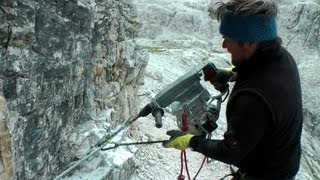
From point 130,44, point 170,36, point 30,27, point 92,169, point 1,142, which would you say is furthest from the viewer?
point 170,36

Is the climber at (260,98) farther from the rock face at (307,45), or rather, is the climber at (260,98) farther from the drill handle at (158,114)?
the rock face at (307,45)

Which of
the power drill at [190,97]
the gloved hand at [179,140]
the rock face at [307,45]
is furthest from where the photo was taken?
the rock face at [307,45]

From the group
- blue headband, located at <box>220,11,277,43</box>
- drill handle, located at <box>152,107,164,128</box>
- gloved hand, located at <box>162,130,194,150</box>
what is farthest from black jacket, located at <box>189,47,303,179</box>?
drill handle, located at <box>152,107,164,128</box>

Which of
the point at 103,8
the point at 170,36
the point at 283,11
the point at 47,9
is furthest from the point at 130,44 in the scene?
the point at 283,11

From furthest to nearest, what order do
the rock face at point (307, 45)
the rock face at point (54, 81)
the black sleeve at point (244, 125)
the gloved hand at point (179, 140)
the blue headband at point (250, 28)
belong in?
the rock face at point (307, 45)
the rock face at point (54, 81)
the gloved hand at point (179, 140)
the blue headband at point (250, 28)
the black sleeve at point (244, 125)

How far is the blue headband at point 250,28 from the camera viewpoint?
320 cm

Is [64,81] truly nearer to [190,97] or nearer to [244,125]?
[190,97]

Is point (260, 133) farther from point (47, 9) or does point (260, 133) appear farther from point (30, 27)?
point (47, 9)

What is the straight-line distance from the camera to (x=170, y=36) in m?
35.2

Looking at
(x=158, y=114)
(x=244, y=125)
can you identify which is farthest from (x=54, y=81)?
(x=244, y=125)

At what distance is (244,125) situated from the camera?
10.2ft

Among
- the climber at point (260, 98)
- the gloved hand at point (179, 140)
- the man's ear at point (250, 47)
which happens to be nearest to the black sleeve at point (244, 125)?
the climber at point (260, 98)

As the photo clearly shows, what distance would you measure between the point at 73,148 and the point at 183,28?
97.9 feet

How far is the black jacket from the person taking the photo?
10.1 ft
